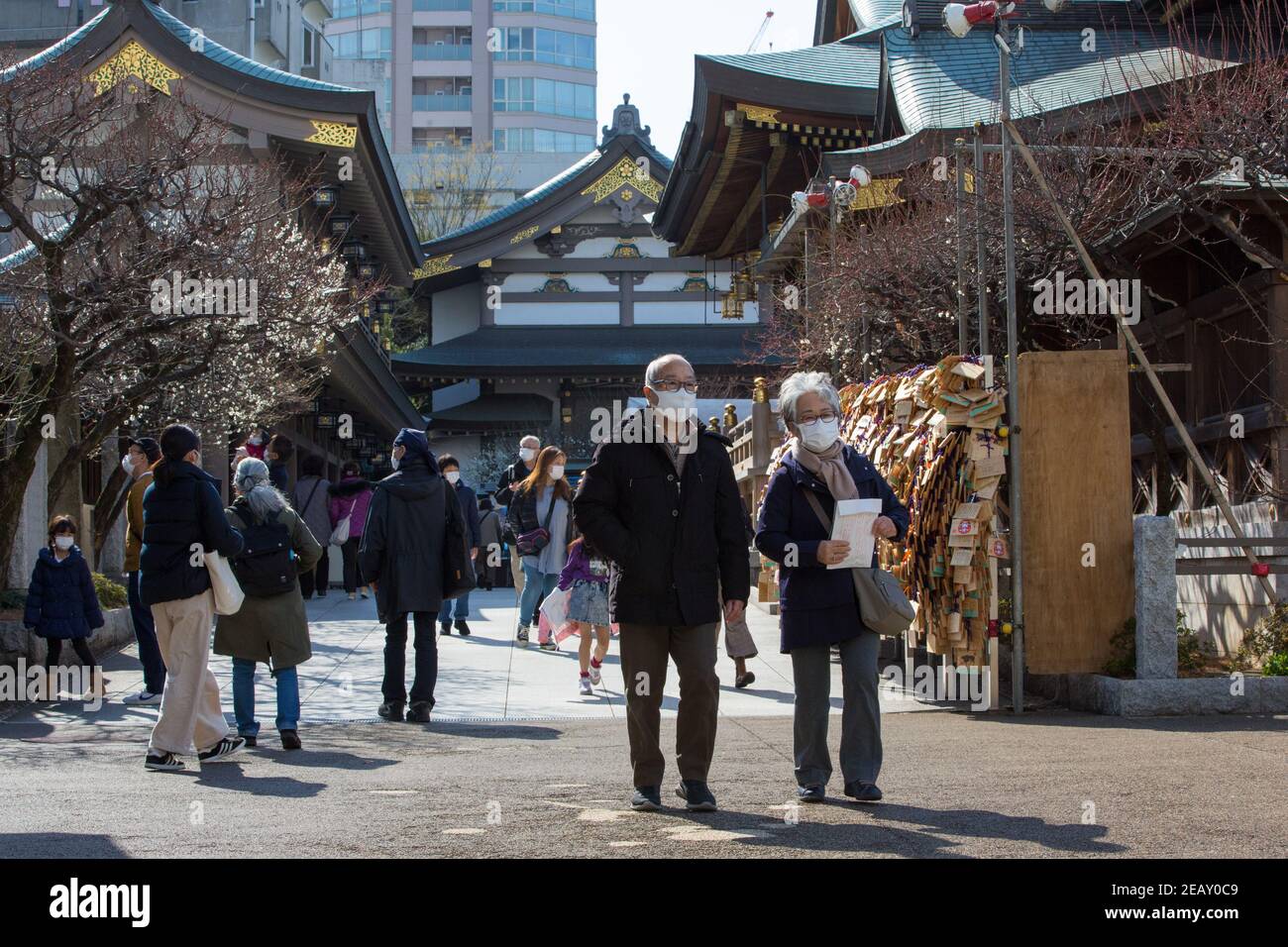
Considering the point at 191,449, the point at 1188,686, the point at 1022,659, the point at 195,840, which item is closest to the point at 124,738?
the point at 191,449

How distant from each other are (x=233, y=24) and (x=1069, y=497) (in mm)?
39035

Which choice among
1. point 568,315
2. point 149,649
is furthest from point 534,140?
point 149,649

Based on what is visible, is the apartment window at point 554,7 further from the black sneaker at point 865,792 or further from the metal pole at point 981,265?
the black sneaker at point 865,792

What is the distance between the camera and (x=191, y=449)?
917 centimetres

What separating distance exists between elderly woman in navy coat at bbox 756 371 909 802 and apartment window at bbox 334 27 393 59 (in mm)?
80030

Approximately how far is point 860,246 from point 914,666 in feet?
17.2

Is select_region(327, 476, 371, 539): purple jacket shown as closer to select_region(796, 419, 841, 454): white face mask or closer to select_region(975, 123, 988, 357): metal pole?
select_region(975, 123, 988, 357): metal pole

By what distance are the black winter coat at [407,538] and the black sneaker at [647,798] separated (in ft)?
14.1

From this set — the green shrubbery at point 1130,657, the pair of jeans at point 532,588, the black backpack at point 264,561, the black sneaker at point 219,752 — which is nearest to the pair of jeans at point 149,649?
the black backpack at point 264,561

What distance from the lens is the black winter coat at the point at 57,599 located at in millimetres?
12281

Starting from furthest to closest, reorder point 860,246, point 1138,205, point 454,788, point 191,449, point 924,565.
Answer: point 860,246 → point 1138,205 → point 924,565 → point 191,449 → point 454,788

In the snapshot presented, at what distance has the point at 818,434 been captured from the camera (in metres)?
7.33

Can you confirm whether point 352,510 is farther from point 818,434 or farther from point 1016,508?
point 818,434

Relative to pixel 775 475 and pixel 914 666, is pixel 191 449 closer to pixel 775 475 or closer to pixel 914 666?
pixel 775 475
